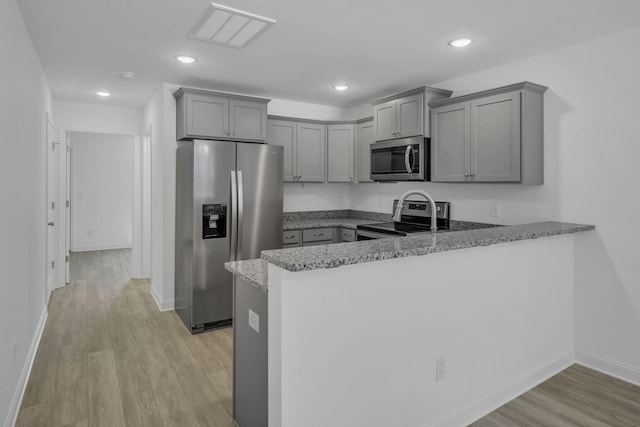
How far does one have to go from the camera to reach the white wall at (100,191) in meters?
7.95

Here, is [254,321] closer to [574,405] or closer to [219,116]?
[574,405]

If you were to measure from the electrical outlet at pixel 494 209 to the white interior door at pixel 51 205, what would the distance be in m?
4.51

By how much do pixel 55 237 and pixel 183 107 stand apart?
2.69 meters

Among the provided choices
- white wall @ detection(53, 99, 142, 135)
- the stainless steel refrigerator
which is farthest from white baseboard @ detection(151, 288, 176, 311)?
white wall @ detection(53, 99, 142, 135)

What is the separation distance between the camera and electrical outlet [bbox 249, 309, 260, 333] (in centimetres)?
192

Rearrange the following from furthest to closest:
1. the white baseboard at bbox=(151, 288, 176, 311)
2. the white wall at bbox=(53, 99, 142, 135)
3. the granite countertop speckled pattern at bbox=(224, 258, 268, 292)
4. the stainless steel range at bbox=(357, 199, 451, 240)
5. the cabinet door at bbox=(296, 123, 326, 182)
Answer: the white wall at bbox=(53, 99, 142, 135) → the cabinet door at bbox=(296, 123, 326, 182) → the white baseboard at bbox=(151, 288, 176, 311) → the stainless steel range at bbox=(357, 199, 451, 240) → the granite countertop speckled pattern at bbox=(224, 258, 268, 292)

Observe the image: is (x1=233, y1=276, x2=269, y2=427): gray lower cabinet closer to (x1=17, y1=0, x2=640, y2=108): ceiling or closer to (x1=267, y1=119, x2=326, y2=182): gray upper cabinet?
(x1=17, y1=0, x2=640, y2=108): ceiling

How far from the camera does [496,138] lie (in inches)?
128

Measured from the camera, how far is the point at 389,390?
1945mm

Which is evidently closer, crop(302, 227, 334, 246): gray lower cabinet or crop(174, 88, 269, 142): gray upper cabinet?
crop(174, 88, 269, 142): gray upper cabinet

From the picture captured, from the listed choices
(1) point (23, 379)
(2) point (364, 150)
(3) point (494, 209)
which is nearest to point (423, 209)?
(3) point (494, 209)

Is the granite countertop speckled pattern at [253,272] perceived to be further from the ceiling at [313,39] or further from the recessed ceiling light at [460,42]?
the recessed ceiling light at [460,42]

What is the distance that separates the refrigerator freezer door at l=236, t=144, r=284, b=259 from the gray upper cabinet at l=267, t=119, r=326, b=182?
60 centimetres

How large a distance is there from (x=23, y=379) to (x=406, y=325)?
98.7 inches
